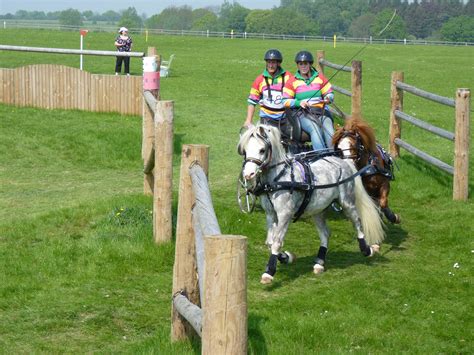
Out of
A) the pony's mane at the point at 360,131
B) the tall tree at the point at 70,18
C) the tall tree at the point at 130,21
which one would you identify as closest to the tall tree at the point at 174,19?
the tall tree at the point at 130,21

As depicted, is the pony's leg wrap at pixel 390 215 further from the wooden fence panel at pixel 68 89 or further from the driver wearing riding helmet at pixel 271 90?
the wooden fence panel at pixel 68 89

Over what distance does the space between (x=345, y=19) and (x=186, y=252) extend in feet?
142

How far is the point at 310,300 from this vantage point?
27.5 feet

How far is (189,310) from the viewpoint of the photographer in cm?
578

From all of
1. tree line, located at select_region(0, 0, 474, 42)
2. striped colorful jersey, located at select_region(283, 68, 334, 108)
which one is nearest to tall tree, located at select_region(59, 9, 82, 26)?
tree line, located at select_region(0, 0, 474, 42)

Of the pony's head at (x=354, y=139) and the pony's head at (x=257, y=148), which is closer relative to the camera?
the pony's head at (x=257, y=148)

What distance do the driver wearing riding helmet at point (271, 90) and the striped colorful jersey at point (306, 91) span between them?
10cm

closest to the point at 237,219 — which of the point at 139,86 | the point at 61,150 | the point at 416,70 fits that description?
the point at 61,150

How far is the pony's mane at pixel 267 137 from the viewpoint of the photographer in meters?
8.86

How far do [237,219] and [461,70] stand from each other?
31736 mm

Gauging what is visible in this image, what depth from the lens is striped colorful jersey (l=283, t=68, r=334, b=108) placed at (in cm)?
1163

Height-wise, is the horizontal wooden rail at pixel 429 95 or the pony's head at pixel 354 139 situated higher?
the horizontal wooden rail at pixel 429 95

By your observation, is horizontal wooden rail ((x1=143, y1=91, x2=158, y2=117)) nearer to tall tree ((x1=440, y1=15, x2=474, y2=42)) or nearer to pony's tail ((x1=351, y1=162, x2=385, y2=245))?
pony's tail ((x1=351, y1=162, x2=385, y2=245))

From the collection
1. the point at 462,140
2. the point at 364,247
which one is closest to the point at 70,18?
the point at 462,140
